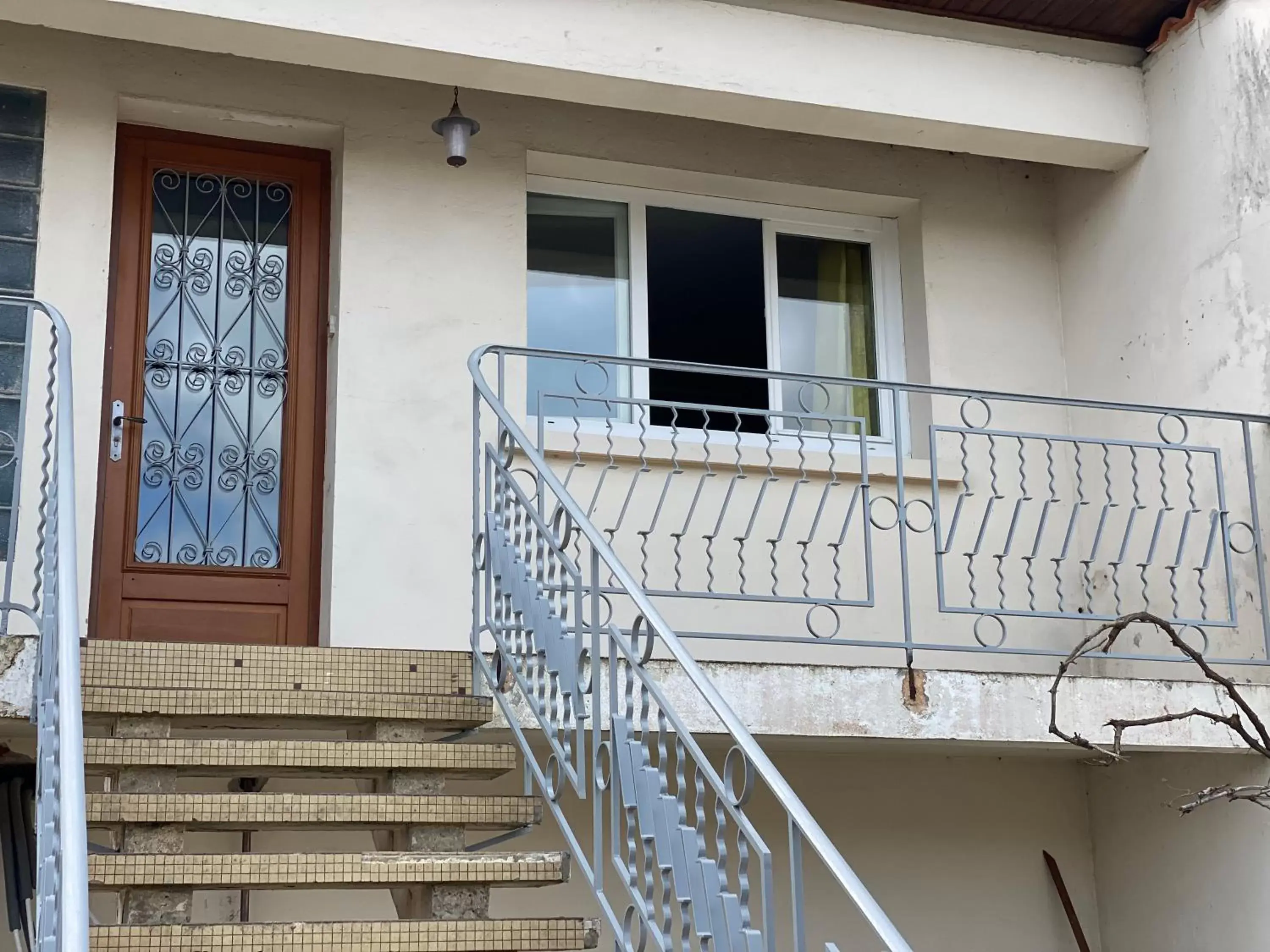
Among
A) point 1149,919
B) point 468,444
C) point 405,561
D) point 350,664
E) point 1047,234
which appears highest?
point 1047,234

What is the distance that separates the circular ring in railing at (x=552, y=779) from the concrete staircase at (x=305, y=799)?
10 cm

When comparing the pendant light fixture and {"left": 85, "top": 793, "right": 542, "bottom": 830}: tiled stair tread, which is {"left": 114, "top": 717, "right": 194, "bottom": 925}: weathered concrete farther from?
the pendant light fixture

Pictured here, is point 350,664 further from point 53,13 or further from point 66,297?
point 53,13

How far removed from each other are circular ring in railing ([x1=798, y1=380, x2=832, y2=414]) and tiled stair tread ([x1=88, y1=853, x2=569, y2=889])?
134 inches

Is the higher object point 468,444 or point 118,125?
point 118,125

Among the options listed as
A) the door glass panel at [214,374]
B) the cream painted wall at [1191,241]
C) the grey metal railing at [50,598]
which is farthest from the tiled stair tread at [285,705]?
the cream painted wall at [1191,241]

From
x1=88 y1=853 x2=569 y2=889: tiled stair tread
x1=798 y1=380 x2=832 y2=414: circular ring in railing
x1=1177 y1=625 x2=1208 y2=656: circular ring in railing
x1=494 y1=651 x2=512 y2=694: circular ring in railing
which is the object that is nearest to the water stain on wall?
x1=1177 y1=625 x2=1208 y2=656: circular ring in railing

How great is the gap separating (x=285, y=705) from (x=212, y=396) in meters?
2.07

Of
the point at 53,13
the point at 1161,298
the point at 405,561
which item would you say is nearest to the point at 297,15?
the point at 53,13

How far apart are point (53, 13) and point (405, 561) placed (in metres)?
2.36

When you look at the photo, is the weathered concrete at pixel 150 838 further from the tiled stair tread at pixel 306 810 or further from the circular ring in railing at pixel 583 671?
the circular ring in railing at pixel 583 671

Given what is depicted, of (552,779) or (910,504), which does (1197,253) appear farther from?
(552,779)

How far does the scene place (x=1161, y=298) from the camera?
6707mm

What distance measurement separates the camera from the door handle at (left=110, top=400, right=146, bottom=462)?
19.8 feet
